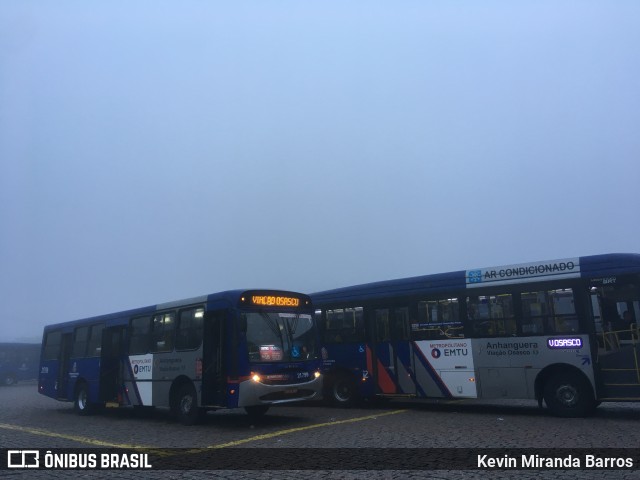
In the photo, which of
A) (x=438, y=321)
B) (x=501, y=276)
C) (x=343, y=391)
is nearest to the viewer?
(x=501, y=276)

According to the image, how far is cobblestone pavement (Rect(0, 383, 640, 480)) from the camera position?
303 inches

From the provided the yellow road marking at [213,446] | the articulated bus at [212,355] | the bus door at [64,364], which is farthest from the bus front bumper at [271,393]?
the bus door at [64,364]

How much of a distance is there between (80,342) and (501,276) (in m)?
14.0

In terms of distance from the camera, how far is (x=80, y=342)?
1856cm

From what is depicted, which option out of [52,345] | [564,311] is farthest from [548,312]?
[52,345]

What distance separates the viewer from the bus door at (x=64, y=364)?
19.0 m

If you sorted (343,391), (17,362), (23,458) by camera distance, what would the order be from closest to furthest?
1. (23,458)
2. (343,391)
3. (17,362)

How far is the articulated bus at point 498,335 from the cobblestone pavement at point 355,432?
0.66 metres

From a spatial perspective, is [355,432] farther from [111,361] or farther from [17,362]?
[17,362]

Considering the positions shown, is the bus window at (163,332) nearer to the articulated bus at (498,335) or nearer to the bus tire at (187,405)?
the bus tire at (187,405)

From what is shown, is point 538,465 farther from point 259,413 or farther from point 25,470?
point 259,413

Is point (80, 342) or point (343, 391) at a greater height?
point (80, 342)

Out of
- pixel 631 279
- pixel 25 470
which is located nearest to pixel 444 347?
pixel 631 279

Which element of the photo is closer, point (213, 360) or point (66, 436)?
point (66, 436)
